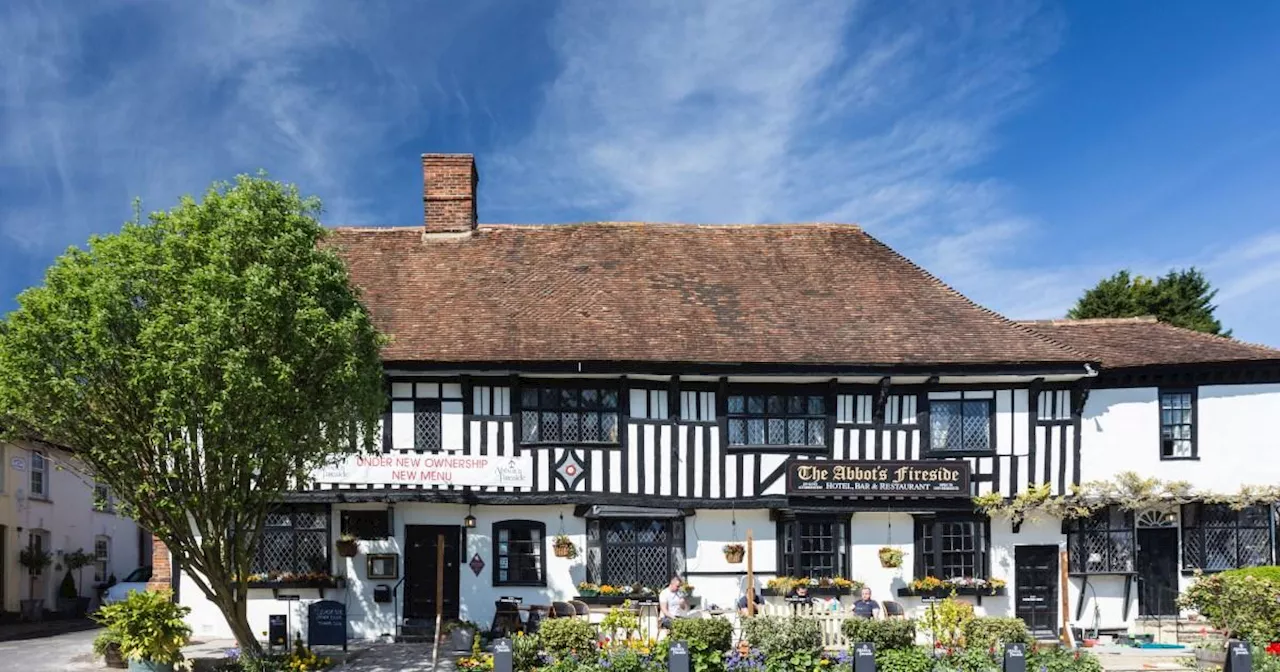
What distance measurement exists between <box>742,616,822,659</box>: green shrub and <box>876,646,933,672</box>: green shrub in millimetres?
883

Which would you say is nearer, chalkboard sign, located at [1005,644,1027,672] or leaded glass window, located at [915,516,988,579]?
chalkboard sign, located at [1005,644,1027,672]

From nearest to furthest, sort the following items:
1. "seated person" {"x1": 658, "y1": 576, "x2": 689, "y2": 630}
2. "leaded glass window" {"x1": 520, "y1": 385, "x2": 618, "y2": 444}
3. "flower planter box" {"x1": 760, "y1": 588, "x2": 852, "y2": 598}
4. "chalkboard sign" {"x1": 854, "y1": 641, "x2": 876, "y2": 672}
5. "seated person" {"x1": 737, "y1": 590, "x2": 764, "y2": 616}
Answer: "chalkboard sign" {"x1": 854, "y1": 641, "x2": 876, "y2": 672}, "seated person" {"x1": 658, "y1": 576, "x2": 689, "y2": 630}, "seated person" {"x1": 737, "y1": 590, "x2": 764, "y2": 616}, "flower planter box" {"x1": 760, "y1": 588, "x2": 852, "y2": 598}, "leaded glass window" {"x1": 520, "y1": 385, "x2": 618, "y2": 444}

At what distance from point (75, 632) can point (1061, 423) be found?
63.3 feet

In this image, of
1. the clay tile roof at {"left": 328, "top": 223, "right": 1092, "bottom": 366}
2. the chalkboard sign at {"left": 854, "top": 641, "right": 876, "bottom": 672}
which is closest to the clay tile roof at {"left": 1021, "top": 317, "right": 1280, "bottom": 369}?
the clay tile roof at {"left": 328, "top": 223, "right": 1092, "bottom": 366}

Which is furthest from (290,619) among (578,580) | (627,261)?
(627,261)

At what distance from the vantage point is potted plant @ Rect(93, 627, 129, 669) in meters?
13.3

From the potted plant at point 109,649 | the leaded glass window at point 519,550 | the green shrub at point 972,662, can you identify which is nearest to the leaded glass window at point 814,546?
the leaded glass window at point 519,550

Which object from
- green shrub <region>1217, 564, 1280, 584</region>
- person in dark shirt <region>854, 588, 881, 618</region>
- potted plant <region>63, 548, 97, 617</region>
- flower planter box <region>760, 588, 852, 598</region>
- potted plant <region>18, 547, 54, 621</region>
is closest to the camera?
person in dark shirt <region>854, 588, 881, 618</region>

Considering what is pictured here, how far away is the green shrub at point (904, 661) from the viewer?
498 inches

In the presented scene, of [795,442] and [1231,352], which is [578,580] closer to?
[795,442]

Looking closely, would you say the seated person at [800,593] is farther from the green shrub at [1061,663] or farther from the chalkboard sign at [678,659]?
the chalkboard sign at [678,659]

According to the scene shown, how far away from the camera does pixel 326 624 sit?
48.9 ft

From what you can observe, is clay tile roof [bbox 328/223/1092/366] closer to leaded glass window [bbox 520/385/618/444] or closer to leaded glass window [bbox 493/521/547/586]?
leaded glass window [bbox 520/385/618/444]

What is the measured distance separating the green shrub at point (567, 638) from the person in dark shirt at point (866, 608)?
4.53 metres
